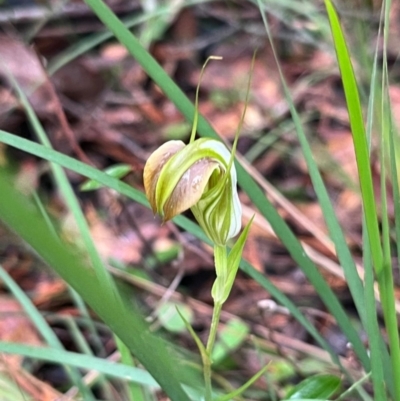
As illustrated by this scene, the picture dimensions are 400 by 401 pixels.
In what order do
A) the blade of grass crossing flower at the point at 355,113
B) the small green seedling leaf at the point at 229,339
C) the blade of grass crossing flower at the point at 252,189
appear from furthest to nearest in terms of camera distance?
the small green seedling leaf at the point at 229,339, the blade of grass crossing flower at the point at 252,189, the blade of grass crossing flower at the point at 355,113

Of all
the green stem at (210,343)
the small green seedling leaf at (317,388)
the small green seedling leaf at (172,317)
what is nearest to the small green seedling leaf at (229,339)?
the small green seedling leaf at (172,317)

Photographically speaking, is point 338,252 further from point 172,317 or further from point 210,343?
point 172,317

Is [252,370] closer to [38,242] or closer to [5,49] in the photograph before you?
[38,242]

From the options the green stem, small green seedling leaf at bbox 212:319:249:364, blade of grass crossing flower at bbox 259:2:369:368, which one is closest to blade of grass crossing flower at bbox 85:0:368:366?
blade of grass crossing flower at bbox 259:2:369:368

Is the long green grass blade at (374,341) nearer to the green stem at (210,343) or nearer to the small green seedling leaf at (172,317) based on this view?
the green stem at (210,343)

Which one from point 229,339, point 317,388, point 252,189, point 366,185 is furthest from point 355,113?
point 229,339

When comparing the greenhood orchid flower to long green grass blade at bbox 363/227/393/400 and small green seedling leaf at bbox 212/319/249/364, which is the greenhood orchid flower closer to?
long green grass blade at bbox 363/227/393/400
